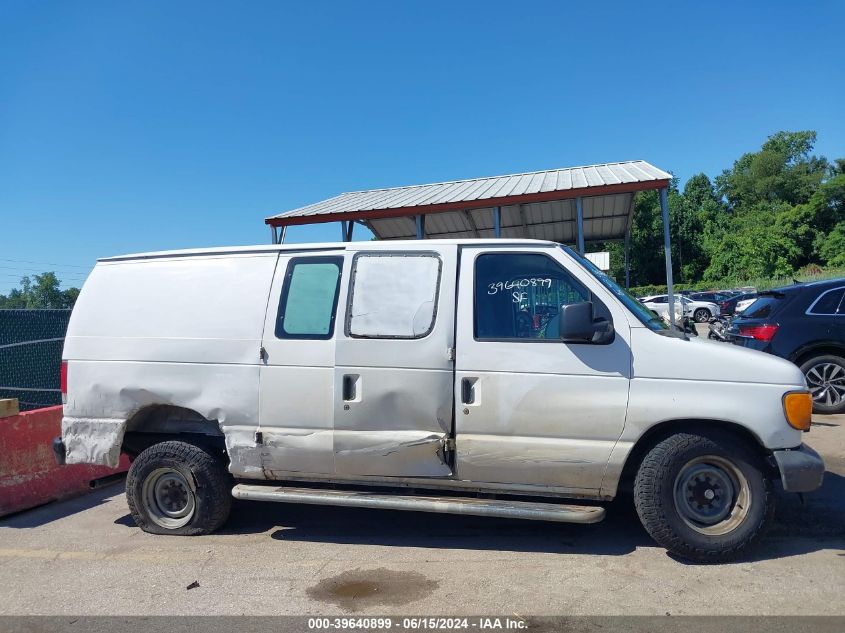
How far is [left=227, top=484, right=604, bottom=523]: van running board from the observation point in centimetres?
376

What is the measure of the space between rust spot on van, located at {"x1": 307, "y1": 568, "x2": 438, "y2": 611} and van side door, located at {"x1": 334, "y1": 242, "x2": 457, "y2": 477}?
2.14ft

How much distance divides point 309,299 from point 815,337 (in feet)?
21.7

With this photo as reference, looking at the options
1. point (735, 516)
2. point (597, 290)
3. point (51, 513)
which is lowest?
point (51, 513)

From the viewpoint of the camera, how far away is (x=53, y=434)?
5.88 metres

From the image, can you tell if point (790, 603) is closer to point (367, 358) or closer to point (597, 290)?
point (597, 290)

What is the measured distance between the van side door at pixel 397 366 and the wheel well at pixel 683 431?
4.12ft

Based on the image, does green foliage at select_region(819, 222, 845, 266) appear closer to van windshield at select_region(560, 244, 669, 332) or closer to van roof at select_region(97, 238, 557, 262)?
van windshield at select_region(560, 244, 669, 332)

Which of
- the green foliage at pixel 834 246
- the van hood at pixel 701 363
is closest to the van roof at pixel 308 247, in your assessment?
the van hood at pixel 701 363

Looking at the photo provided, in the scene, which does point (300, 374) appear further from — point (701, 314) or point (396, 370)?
point (701, 314)

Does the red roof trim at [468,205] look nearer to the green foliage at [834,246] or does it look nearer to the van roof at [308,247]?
the van roof at [308,247]

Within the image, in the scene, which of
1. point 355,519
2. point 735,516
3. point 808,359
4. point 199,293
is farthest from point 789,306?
point 199,293

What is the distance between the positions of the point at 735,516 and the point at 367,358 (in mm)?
2586

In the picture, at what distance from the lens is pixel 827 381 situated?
299 inches

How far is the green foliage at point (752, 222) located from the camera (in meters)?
50.2
